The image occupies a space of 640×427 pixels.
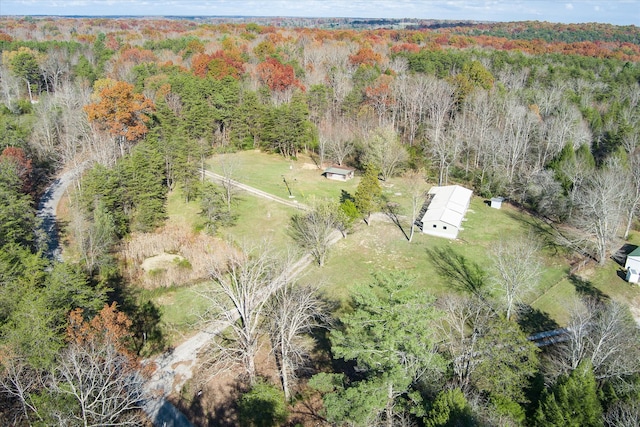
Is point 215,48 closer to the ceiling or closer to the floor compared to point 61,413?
closer to the ceiling

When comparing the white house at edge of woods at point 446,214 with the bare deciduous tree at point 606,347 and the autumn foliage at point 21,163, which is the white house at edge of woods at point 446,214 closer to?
the bare deciduous tree at point 606,347

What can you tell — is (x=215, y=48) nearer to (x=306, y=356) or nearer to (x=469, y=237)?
(x=469, y=237)

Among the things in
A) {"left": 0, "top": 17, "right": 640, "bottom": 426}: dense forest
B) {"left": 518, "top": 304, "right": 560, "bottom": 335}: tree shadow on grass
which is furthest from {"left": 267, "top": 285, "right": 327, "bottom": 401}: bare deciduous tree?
{"left": 518, "top": 304, "right": 560, "bottom": 335}: tree shadow on grass

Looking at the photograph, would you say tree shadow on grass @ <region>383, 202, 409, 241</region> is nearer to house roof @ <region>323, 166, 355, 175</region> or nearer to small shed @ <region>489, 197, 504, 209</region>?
house roof @ <region>323, 166, 355, 175</region>

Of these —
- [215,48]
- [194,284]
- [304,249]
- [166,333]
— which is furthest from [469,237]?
[215,48]

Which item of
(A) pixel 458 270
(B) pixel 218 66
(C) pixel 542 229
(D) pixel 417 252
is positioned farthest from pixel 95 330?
(B) pixel 218 66

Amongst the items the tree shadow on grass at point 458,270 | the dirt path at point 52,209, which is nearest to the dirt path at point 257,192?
the dirt path at point 52,209
